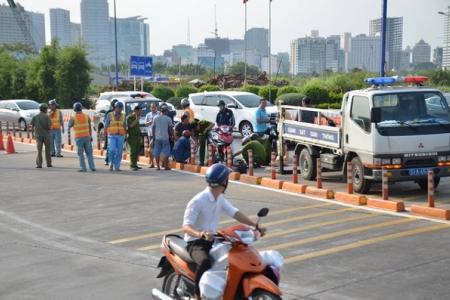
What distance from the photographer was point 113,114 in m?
18.9

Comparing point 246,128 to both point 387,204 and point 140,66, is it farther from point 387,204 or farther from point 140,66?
point 140,66

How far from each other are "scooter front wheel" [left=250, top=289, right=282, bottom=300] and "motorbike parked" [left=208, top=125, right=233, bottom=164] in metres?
13.1

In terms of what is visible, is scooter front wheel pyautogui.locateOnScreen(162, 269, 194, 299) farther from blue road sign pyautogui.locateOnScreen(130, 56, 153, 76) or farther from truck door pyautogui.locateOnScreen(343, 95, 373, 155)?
blue road sign pyautogui.locateOnScreen(130, 56, 153, 76)

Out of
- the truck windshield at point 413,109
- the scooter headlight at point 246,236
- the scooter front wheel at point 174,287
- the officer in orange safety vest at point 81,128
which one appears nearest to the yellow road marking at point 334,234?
the truck windshield at point 413,109

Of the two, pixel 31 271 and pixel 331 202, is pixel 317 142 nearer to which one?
pixel 331 202

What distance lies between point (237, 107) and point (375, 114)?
45.8 ft

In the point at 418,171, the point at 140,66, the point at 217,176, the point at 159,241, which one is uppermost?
the point at 140,66

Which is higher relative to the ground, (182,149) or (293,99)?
(293,99)

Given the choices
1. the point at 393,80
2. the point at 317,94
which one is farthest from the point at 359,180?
the point at 317,94

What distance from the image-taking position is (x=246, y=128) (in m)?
27.5

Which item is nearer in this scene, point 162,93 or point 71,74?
point 71,74

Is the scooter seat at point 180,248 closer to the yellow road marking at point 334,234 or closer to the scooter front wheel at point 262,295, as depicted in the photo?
the scooter front wheel at point 262,295

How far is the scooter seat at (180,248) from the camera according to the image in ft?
22.9

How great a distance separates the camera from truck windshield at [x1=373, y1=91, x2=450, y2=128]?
1440cm
